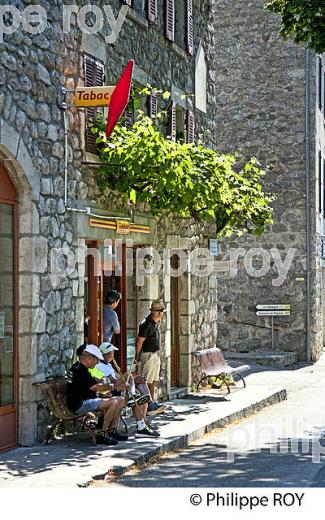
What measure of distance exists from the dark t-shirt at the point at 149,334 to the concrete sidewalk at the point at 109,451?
0.95 metres

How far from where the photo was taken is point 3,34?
408 inches

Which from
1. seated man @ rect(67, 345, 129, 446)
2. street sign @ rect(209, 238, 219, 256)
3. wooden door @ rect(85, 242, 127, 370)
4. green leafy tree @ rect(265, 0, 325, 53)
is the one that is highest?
green leafy tree @ rect(265, 0, 325, 53)

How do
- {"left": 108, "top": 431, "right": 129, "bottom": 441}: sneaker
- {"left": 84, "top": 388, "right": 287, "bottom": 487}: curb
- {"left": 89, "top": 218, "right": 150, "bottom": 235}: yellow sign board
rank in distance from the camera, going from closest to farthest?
{"left": 84, "top": 388, "right": 287, "bottom": 487}: curb < {"left": 108, "top": 431, "right": 129, "bottom": 441}: sneaker < {"left": 89, "top": 218, "right": 150, "bottom": 235}: yellow sign board

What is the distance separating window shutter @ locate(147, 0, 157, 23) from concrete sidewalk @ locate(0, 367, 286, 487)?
228 inches

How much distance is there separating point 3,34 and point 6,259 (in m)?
2.37

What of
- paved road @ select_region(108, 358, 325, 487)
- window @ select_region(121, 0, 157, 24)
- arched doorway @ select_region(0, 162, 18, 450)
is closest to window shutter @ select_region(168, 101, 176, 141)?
window @ select_region(121, 0, 157, 24)

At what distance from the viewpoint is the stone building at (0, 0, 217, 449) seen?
10.9 m

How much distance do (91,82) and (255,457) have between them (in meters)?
5.08

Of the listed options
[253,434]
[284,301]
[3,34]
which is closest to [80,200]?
[3,34]

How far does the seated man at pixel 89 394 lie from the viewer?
36.0 feet

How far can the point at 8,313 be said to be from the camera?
10945mm

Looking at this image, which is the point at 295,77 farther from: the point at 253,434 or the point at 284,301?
the point at 253,434

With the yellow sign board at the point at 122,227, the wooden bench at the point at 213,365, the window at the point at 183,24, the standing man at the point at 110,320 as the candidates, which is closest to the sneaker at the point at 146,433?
the standing man at the point at 110,320

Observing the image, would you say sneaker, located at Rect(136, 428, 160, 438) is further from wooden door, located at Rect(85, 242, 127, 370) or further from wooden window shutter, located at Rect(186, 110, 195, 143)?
wooden window shutter, located at Rect(186, 110, 195, 143)
